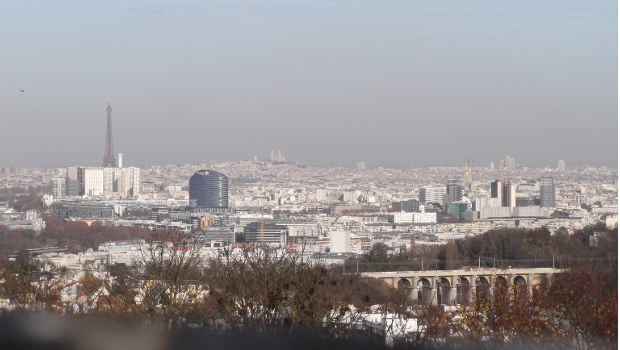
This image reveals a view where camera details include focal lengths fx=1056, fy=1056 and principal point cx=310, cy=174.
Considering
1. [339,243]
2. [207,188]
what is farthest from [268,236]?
[207,188]

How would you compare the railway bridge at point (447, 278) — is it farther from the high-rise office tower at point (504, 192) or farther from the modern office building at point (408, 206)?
the modern office building at point (408, 206)

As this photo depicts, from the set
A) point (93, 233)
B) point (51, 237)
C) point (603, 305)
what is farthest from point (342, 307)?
point (93, 233)

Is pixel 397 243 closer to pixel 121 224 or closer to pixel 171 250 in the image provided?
pixel 121 224

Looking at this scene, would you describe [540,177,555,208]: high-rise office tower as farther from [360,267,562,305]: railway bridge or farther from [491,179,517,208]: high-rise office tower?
[360,267,562,305]: railway bridge

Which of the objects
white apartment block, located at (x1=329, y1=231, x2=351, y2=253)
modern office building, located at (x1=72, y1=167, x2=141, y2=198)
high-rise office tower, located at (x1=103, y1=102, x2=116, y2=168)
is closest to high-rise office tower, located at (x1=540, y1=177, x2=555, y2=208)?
white apartment block, located at (x1=329, y1=231, x2=351, y2=253)

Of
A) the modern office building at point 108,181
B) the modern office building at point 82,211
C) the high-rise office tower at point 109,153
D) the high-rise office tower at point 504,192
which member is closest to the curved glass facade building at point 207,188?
the modern office building at point 108,181

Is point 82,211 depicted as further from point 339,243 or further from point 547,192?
point 547,192
